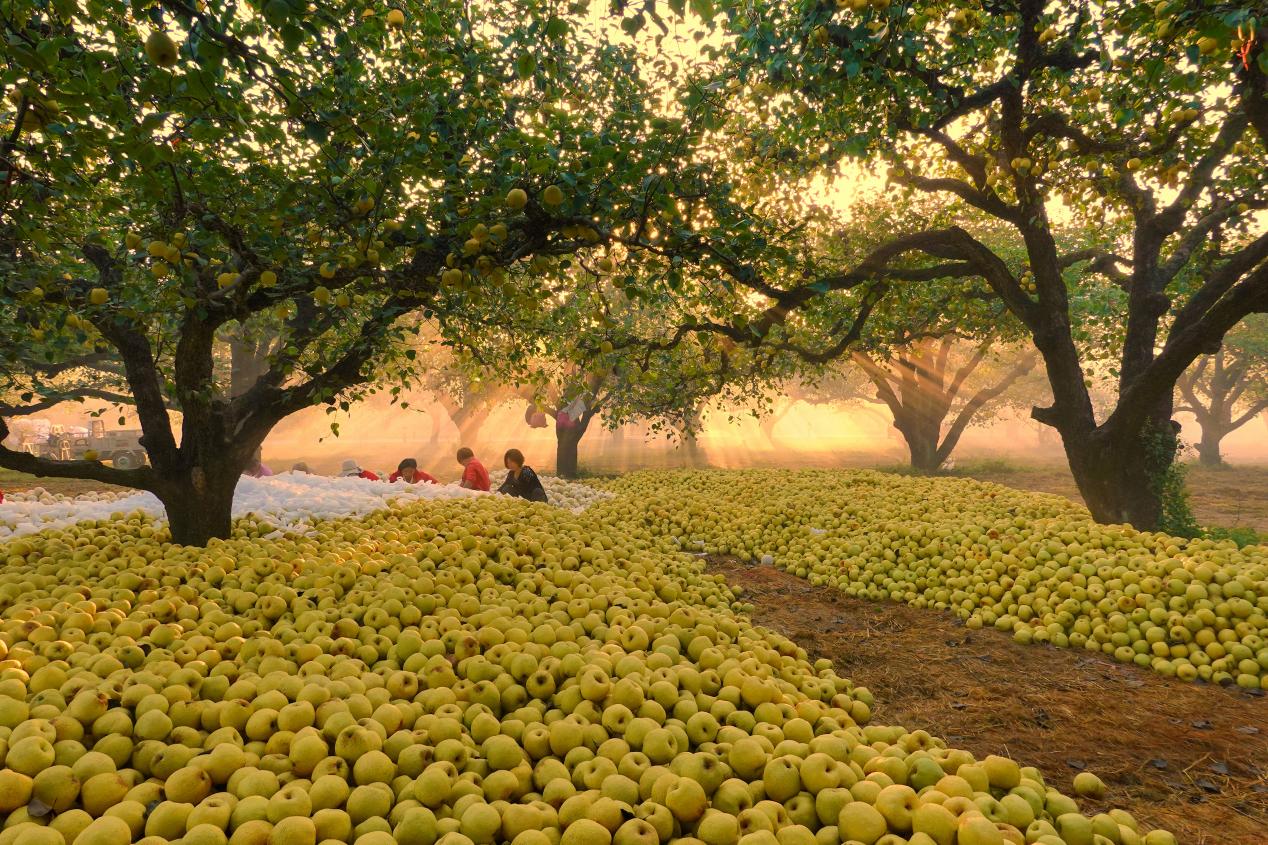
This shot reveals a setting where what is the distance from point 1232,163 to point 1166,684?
9.79 meters

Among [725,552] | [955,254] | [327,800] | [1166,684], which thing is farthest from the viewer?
[725,552]

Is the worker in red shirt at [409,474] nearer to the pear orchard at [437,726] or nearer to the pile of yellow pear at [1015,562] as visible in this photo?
the pile of yellow pear at [1015,562]

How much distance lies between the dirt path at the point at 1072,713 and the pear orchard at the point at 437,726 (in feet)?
1.84

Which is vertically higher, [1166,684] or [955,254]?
[955,254]

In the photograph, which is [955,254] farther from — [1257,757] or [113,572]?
[113,572]

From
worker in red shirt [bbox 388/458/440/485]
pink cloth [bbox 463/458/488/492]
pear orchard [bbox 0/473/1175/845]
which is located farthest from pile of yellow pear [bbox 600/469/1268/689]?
worker in red shirt [bbox 388/458/440/485]

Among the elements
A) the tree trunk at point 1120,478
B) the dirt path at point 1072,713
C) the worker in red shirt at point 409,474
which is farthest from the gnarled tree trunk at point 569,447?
the dirt path at point 1072,713

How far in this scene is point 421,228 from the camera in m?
5.13

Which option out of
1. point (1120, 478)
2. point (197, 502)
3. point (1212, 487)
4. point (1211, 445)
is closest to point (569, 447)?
point (197, 502)

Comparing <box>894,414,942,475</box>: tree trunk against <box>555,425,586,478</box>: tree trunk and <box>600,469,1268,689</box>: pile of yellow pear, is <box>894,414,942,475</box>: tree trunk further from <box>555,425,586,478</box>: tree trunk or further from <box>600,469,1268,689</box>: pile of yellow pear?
<box>555,425,586,478</box>: tree trunk

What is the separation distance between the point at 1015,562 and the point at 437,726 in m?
7.87

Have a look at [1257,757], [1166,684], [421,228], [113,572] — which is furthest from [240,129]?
[1166,684]

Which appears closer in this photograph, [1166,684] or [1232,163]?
[1166,684]

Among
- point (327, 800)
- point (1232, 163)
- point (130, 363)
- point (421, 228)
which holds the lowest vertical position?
point (327, 800)
